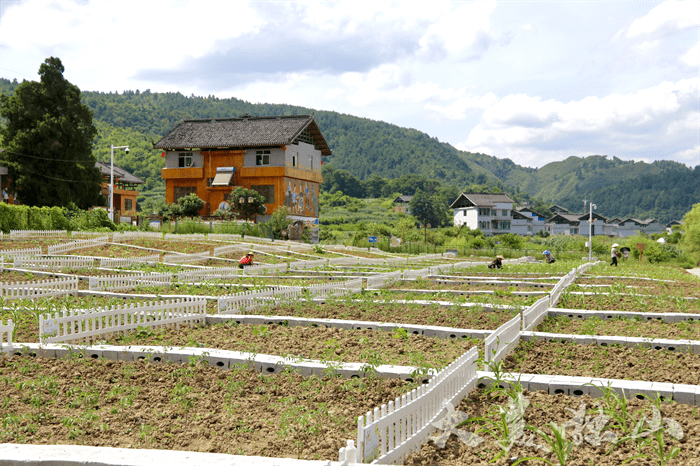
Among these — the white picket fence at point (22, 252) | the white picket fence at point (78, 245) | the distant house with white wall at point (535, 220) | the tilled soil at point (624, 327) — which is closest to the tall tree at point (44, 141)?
the white picket fence at point (78, 245)

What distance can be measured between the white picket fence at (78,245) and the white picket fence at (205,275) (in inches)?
427

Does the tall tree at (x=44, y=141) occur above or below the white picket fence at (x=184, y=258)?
above

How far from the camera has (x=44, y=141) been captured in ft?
130

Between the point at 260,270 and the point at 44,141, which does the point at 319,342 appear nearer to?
the point at 260,270

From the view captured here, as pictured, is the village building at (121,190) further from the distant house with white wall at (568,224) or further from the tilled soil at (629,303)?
the distant house with white wall at (568,224)

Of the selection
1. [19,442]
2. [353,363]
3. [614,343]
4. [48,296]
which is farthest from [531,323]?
[48,296]

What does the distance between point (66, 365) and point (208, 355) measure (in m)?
1.99

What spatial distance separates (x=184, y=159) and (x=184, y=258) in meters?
31.0

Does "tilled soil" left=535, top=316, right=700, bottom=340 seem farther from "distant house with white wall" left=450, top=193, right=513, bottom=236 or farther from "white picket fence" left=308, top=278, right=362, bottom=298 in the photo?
"distant house with white wall" left=450, top=193, right=513, bottom=236

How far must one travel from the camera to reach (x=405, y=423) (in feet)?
14.7

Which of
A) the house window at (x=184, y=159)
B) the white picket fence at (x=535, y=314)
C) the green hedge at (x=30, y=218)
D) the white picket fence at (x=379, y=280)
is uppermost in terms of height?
the house window at (x=184, y=159)

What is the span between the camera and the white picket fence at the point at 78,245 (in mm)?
25188

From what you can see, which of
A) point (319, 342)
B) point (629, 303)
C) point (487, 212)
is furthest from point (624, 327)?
point (487, 212)

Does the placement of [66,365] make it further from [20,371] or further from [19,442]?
[19,442]
